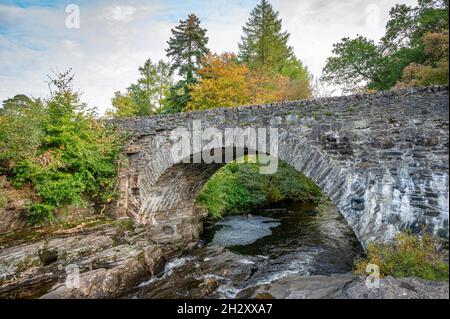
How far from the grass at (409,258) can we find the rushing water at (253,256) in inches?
86.2

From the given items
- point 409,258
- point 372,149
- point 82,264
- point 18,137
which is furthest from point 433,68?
point 18,137

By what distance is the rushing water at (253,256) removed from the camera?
5.79m

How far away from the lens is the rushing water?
19.0ft

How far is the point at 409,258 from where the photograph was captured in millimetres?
3963

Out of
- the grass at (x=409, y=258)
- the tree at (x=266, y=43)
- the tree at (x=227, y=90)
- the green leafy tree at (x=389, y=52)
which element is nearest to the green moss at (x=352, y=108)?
the grass at (x=409, y=258)

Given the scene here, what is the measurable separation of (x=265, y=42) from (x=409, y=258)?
2064 centimetres

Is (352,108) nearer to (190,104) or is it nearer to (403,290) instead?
(403,290)

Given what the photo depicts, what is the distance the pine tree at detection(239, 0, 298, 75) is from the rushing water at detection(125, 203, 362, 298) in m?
14.2

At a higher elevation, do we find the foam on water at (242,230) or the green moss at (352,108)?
the green moss at (352,108)

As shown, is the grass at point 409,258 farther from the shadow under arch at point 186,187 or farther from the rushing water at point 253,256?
the rushing water at point 253,256

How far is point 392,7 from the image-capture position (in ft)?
35.4

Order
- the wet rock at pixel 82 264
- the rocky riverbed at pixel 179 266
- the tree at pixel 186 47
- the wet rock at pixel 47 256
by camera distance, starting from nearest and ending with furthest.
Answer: the rocky riverbed at pixel 179 266 < the wet rock at pixel 82 264 < the wet rock at pixel 47 256 < the tree at pixel 186 47

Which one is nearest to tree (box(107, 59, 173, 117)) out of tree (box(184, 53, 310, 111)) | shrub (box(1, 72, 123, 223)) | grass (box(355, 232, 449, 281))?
tree (box(184, 53, 310, 111))

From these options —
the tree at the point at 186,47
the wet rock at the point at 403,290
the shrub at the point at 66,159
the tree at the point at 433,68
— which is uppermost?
the tree at the point at 186,47
